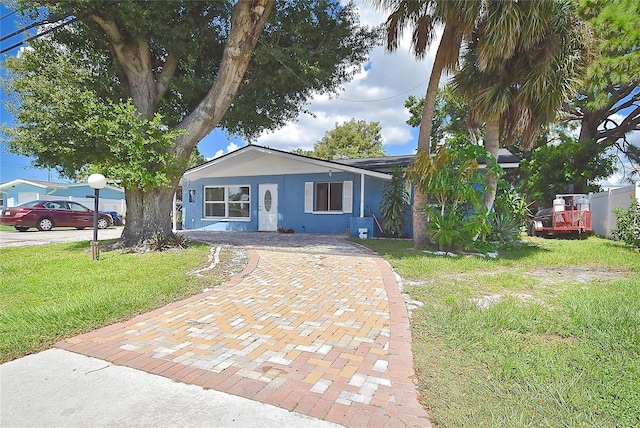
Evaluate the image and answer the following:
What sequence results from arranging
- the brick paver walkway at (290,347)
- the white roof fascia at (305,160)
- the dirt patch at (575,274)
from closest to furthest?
the brick paver walkway at (290,347) → the dirt patch at (575,274) → the white roof fascia at (305,160)

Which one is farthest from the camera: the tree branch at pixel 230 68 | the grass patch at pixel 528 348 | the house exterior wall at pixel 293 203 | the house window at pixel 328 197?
the house window at pixel 328 197

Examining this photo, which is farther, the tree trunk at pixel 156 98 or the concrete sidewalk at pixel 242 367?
the tree trunk at pixel 156 98

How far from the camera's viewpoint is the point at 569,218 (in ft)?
37.8

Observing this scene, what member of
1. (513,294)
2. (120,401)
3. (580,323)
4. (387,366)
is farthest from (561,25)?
(120,401)

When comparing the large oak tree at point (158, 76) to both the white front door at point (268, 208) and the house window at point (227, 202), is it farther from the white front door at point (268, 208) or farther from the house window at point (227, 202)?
the house window at point (227, 202)

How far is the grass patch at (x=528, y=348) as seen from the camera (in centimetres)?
210

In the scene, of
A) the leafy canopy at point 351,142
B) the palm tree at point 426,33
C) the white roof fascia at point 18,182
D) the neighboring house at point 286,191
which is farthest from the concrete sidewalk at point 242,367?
the leafy canopy at point 351,142

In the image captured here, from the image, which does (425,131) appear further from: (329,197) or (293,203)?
(293,203)

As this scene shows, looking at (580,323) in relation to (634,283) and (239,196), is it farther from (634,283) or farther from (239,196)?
(239,196)

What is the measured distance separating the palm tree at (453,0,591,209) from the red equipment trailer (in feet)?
15.0

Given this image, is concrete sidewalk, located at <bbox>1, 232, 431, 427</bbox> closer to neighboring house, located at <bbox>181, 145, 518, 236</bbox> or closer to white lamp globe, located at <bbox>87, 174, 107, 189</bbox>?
white lamp globe, located at <bbox>87, 174, 107, 189</bbox>

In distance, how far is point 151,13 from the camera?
7.33m

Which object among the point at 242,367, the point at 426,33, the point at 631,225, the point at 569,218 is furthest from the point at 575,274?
the point at 569,218

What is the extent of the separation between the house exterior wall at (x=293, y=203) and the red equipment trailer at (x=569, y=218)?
6.19m
